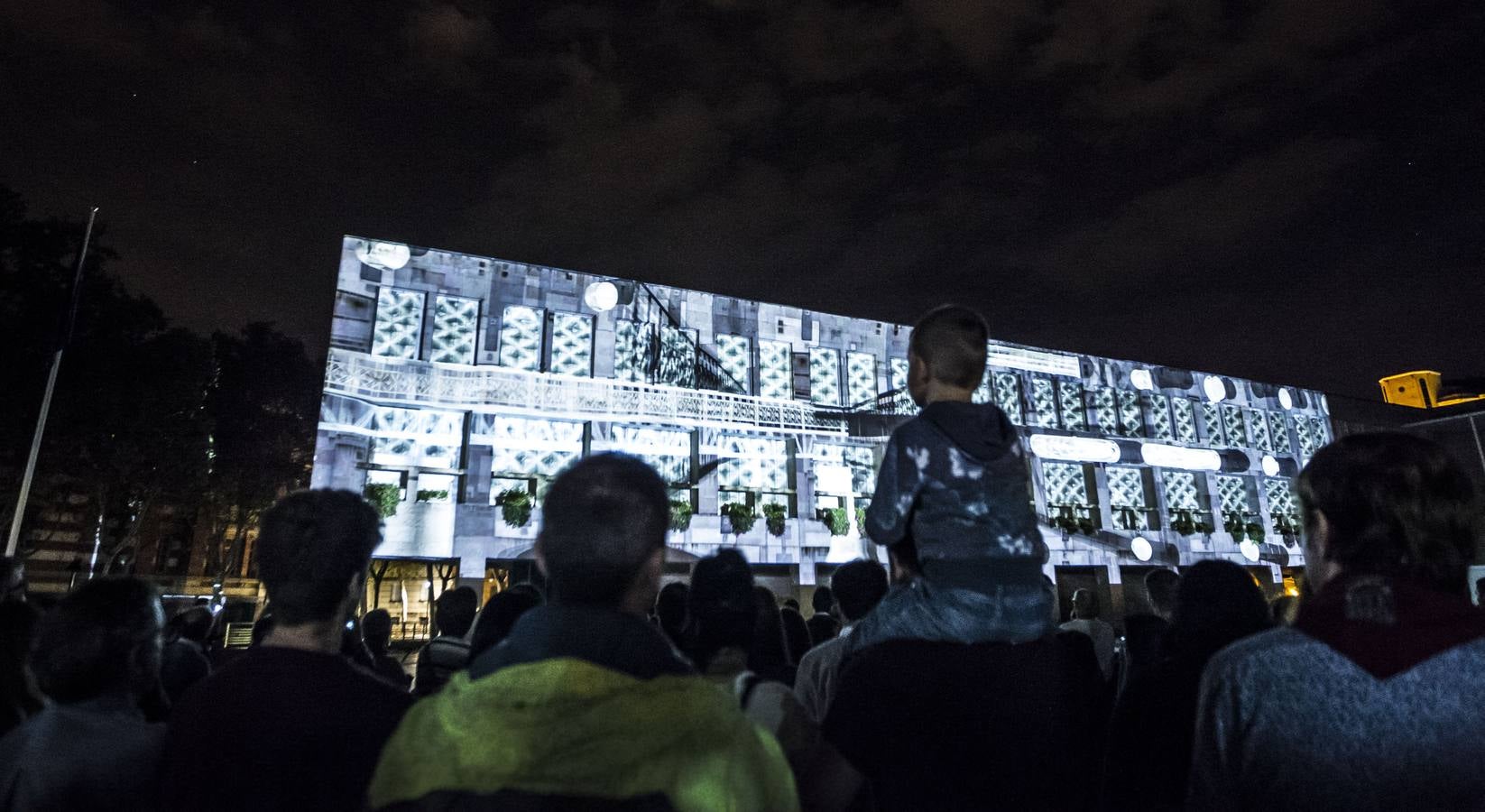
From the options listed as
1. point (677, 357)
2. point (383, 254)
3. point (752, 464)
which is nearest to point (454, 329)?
point (383, 254)

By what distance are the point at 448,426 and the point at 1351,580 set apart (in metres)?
18.1

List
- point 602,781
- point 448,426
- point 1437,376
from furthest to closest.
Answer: point 1437,376
point 448,426
point 602,781

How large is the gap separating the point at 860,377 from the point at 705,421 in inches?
218

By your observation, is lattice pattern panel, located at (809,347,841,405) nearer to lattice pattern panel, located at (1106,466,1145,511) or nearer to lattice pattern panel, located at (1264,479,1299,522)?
lattice pattern panel, located at (1106,466,1145,511)

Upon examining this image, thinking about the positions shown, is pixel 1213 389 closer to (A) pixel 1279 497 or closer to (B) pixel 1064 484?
(A) pixel 1279 497

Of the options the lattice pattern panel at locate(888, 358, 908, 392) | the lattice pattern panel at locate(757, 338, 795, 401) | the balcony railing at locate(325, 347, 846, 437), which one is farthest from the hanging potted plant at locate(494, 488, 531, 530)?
the lattice pattern panel at locate(888, 358, 908, 392)

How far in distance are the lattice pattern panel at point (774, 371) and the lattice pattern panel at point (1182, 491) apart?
564 inches

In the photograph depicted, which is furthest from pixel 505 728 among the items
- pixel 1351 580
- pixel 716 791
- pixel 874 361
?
pixel 874 361

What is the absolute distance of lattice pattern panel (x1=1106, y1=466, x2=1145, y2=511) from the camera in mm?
25438

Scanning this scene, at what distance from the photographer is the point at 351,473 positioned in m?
16.5

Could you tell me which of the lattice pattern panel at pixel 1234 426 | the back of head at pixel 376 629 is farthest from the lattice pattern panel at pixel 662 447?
the lattice pattern panel at pixel 1234 426

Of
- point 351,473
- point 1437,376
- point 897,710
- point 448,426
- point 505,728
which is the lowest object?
point 897,710

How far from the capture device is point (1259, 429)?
2864 cm

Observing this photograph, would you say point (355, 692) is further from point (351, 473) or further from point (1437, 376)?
point (1437, 376)
